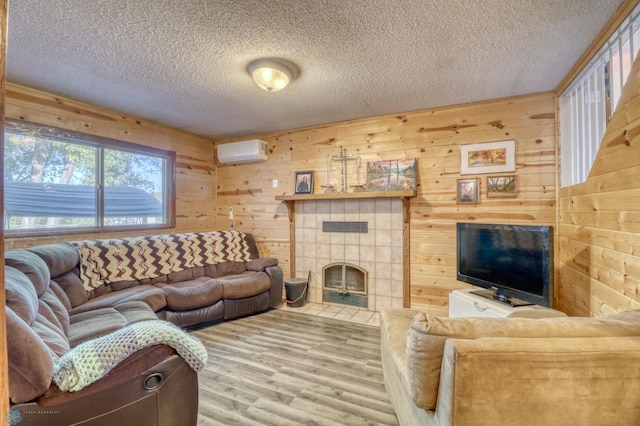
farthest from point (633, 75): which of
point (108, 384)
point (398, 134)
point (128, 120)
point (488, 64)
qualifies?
point (128, 120)

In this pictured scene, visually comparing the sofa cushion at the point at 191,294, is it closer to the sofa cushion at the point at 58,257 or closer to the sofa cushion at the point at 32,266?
the sofa cushion at the point at 58,257

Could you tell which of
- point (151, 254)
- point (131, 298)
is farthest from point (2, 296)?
point (151, 254)

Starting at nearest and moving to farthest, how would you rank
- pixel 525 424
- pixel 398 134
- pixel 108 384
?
pixel 525 424 < pixel 108 384 < pixel 398 134

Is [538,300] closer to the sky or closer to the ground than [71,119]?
closer to the ground

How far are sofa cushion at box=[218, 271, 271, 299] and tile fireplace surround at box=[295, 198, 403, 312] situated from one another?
0.68m

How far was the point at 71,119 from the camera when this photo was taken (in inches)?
118

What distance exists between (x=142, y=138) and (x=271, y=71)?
95.9 inches

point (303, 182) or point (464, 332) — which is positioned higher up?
point (303, 182)

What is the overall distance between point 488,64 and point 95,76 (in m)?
3.44

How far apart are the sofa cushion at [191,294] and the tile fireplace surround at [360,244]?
131cm

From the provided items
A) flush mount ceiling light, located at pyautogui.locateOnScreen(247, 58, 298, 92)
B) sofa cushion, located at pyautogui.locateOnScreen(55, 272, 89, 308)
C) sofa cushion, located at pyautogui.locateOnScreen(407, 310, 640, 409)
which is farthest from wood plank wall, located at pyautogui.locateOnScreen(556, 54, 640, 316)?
sofa cushion, located at pyautogui.locateOnScreen(55, 272, 89, 308)

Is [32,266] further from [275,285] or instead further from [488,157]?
[488,157]

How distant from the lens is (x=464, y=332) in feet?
3.27

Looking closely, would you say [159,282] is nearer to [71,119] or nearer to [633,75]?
[71,119]
